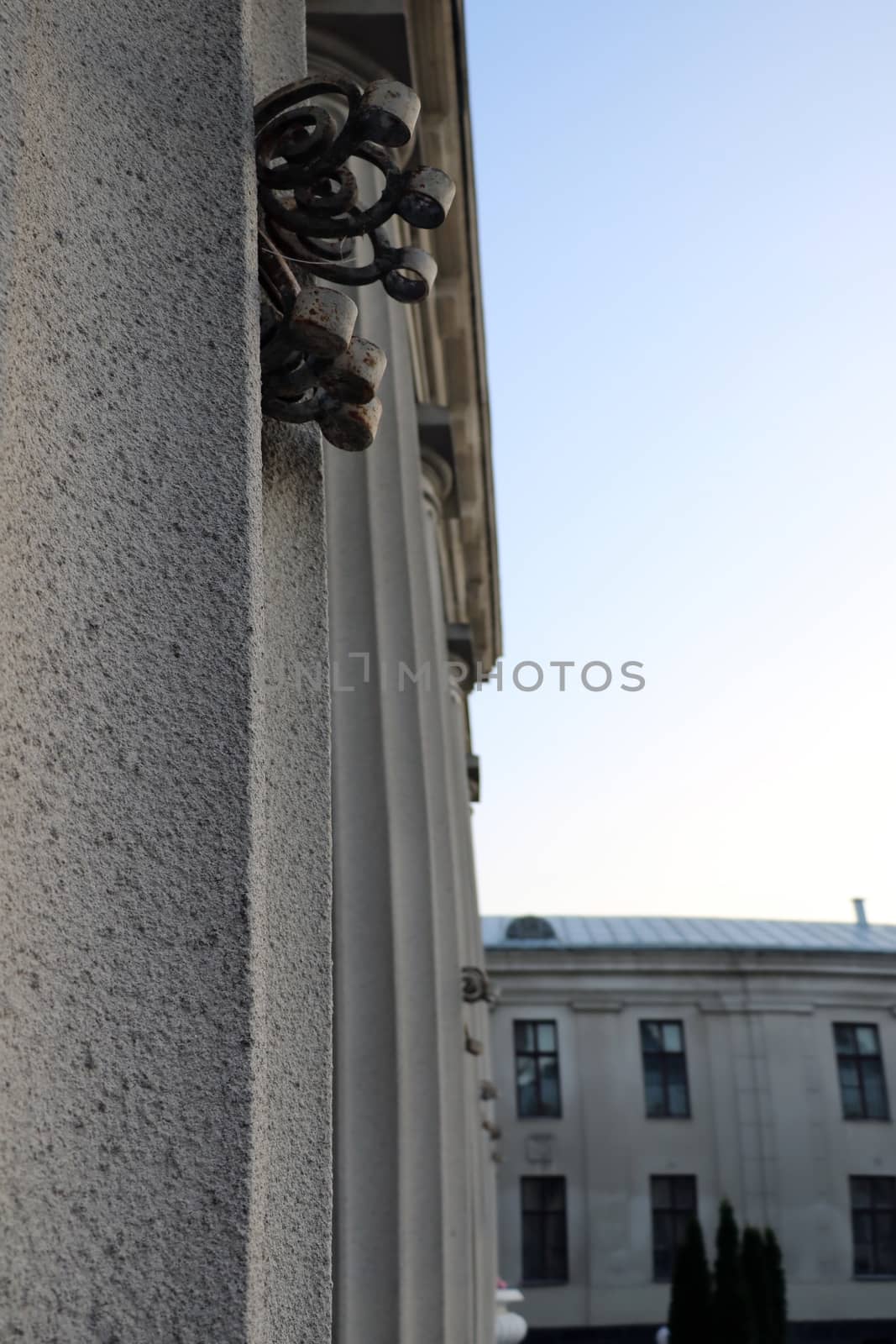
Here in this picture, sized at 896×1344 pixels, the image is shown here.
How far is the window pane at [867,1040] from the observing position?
3981 cm

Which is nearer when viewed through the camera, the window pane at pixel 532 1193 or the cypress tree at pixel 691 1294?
the cypress tree at pixel 691 1294

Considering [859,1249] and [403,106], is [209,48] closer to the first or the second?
[403,106]

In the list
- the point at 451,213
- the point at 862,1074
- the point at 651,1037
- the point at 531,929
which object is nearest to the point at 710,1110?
the point at 651,1037

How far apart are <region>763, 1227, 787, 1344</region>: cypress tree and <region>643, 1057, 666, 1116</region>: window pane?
4.69 meters

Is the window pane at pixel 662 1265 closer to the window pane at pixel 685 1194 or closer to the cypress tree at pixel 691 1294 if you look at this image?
the window pane at pixel 685 1194

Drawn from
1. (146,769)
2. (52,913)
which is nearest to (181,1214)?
(52,913)

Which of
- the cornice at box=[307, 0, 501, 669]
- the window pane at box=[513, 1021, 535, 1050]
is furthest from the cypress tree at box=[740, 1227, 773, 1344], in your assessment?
the cornice at box=[307, 0, 501, 669]

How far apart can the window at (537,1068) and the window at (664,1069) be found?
249cm

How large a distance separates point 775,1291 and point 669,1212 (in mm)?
4992

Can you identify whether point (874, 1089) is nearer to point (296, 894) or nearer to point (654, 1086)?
point (654, 1086)

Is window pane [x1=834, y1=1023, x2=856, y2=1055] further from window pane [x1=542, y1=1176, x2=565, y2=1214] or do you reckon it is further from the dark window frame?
window pane [x1=542, y1=1176, x2=565, y2=1214]

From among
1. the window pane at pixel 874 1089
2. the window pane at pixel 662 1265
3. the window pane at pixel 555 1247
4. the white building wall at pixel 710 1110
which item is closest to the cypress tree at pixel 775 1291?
the white building wall at pixel 710 1110

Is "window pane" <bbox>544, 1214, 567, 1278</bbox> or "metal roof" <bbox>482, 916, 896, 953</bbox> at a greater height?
"metal roof" <bbox>482, 916, 896, 953</bbox>

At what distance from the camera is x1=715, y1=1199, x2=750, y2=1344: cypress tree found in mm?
29516
